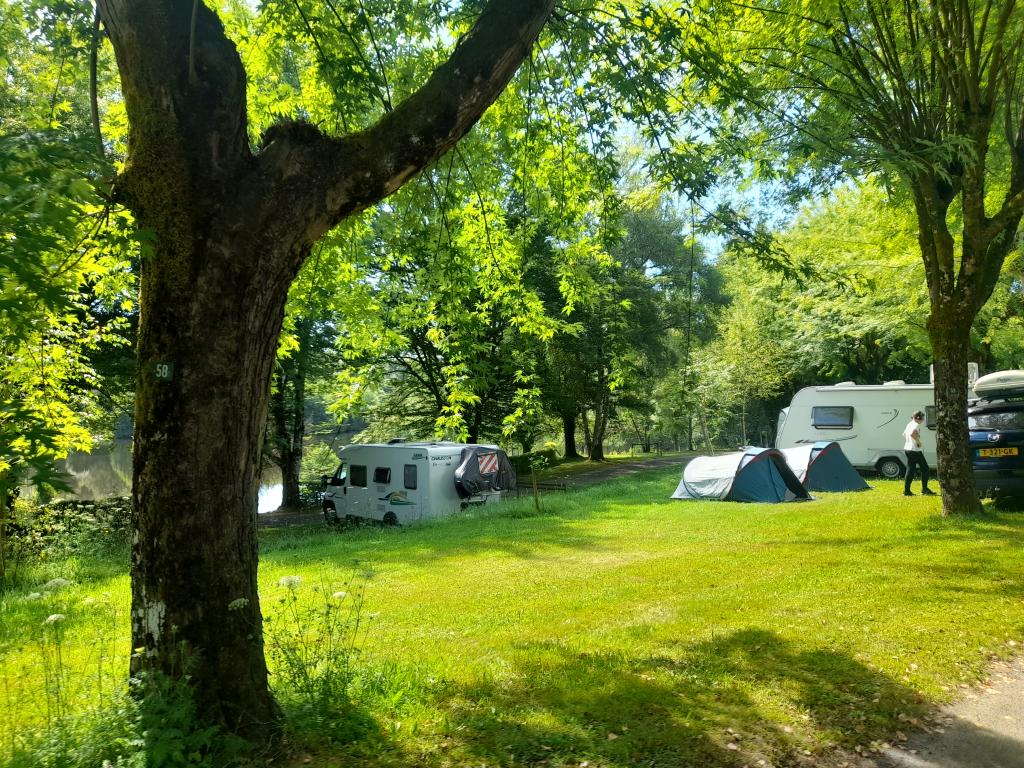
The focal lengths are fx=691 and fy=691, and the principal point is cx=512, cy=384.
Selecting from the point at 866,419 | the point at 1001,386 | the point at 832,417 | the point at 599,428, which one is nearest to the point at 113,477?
the point at 599,428

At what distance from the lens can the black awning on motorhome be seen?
17266 millimetres

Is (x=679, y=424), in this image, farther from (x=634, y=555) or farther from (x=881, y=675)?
(x=881, y=675)

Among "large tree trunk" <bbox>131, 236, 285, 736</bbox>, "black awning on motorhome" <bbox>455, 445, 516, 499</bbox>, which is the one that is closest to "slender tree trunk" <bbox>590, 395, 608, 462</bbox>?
"black awning on motorhome" <bbox>455, 445, 516, 499</bbox>

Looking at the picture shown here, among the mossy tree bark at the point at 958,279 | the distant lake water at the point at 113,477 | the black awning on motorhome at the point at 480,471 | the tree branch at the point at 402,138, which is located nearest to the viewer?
the tree branch at the point at 402,138

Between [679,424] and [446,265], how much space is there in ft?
132

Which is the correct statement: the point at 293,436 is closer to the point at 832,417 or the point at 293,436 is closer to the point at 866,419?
the point at 832,417

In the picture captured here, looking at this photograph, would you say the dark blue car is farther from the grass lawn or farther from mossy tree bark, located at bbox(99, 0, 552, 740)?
mossy tree bark, located at bbox(99, 0, 552, 740)

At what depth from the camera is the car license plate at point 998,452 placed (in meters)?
11.2

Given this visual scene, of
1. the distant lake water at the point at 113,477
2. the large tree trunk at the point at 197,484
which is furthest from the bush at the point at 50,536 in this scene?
the distant lake water at the point at 113,477

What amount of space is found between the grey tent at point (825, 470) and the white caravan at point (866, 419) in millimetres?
2648

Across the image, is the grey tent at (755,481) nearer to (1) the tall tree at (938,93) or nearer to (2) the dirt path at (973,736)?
(1) the tall tree at (938,93)

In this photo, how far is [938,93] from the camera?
1027cm

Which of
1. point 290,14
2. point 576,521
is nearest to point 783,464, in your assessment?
point 576,521

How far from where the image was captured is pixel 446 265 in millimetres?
7465
